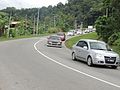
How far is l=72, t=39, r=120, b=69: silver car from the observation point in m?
21.4

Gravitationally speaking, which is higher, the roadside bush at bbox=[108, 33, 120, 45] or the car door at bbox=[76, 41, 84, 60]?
the car door at bbox=[76, 41, 84, 60]

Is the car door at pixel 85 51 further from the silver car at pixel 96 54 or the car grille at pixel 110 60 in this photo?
the car grille at pixel 110 60

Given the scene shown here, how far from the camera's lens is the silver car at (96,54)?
Result: 21375 millimetres

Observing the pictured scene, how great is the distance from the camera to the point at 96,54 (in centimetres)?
2147

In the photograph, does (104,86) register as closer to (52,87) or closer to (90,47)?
(52,87)

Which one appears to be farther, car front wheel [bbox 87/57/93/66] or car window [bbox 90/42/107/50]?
car window [bbox 90/42/107/50]

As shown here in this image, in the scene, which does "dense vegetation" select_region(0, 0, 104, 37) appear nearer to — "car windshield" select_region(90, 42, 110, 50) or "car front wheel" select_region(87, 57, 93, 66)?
"car windshield" select_region(90, 42, 110, 50)

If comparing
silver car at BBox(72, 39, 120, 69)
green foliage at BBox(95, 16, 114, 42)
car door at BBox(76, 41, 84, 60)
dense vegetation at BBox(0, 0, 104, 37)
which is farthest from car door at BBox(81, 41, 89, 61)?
dense vegetation at BBox(0, 0, 104, 37)

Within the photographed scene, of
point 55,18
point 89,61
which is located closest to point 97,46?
point 89,61

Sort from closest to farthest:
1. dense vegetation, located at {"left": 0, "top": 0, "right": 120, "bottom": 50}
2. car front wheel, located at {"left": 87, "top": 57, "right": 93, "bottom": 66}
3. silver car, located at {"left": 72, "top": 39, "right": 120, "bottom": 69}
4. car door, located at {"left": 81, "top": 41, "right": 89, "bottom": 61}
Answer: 1. silver car, located at {"left": 72, "top": 39, "right": 120, "bottom": 69}
2. car front wheel, located at {"left": 87, "top": 57, "right": 93, "bottom": 66}
3. car door, located at {"left": 81, "top": 41, "right": 89, "bottom": 61}
4. dense vegetation, located at {"left": 0, "top": 0, "right": 120, "bottom": 50}

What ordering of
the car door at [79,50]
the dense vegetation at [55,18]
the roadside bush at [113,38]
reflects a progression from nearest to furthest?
the car door at [79,50] → the roadside bush at [113,38] → the dense vegetation at [55,18]

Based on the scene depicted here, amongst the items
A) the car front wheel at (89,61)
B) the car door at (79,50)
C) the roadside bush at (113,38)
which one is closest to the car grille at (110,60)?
the car front wheel at (89,61)

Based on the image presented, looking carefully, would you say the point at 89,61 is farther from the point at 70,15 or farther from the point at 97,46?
the point at 70,15

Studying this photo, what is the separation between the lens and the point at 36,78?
14.4 m
